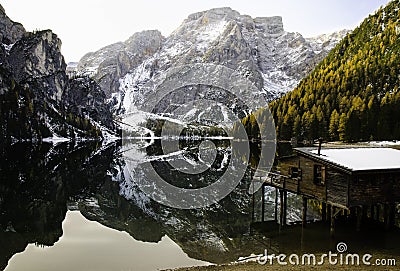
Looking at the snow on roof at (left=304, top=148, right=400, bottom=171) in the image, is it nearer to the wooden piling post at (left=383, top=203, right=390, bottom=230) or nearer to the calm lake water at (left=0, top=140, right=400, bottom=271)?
the wooden piling post at (left=383, top=203, right=390, bottom=230)

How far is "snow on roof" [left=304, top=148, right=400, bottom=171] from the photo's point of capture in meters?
27.5

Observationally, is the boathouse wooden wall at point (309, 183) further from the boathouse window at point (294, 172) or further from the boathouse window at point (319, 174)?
the boathouse window at point (294, 172)

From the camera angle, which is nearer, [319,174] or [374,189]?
[374,189]

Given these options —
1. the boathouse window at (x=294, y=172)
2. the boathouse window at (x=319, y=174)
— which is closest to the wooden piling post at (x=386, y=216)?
the boathouse window at (x=319, y=174)

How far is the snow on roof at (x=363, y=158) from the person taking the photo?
90.1 ft

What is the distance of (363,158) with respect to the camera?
2967cm

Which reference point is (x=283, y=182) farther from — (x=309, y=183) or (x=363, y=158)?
(x=363, y=158)

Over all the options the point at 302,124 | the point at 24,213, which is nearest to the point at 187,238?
the point at 24,213

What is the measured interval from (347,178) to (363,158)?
3.92 meters

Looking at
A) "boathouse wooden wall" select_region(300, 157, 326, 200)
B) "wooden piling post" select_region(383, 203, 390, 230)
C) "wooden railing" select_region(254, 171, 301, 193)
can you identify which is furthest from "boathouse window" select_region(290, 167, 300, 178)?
"wooden piling post" select_region(383, 203, 390, 230)

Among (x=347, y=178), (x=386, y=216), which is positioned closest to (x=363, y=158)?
(x=347, y=178)

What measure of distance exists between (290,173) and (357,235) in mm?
7522

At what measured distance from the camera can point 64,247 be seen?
93.5 ft

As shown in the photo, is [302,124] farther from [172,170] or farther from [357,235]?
[357,235]
